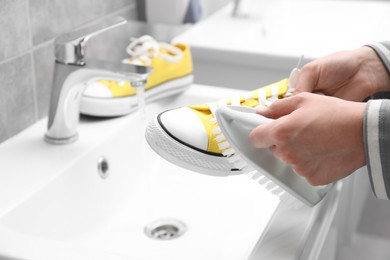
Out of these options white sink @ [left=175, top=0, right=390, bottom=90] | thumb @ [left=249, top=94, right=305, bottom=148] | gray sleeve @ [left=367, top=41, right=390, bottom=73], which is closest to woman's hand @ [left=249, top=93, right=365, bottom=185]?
thumb @ [left=249, top=94, right=305, bottom=148]

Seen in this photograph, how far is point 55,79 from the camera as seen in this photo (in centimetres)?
90

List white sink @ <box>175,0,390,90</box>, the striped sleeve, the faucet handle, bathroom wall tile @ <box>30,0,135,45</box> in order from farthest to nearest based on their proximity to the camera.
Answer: white sink @ <box>175,0,390,90</box> < bathroom wall tile @ <box>30,0,135,45</box> < the faucet handle < the striped sleeve

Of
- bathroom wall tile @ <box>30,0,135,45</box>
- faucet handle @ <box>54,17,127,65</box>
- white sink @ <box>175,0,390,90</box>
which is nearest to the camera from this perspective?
faucet handle @ <box>54,17,127,65</box>

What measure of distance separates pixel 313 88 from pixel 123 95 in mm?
311

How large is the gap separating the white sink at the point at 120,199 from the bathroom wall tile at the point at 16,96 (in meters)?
0.02

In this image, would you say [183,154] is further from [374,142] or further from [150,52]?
[150,52]

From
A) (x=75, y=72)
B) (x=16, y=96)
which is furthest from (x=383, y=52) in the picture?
(x=16, y=96)

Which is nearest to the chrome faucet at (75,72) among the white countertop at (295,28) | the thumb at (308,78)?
the thumb at (308,78)

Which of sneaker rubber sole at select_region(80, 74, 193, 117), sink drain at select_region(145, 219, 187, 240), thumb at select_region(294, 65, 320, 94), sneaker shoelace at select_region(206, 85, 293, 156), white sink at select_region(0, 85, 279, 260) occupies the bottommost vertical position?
sink drain at select_region(145, 219, 187, 240)

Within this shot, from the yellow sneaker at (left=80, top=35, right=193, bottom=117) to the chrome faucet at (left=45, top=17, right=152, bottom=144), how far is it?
0.08m

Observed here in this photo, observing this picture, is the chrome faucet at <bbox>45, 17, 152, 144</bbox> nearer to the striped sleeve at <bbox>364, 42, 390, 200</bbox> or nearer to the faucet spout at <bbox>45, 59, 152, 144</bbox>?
the faucet spout at <bbox>45, 59, 152, 144</bbox>

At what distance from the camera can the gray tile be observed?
38.9 inches

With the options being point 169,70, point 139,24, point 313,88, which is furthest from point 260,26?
point 313,88

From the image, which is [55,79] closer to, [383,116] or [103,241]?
[103,241]
